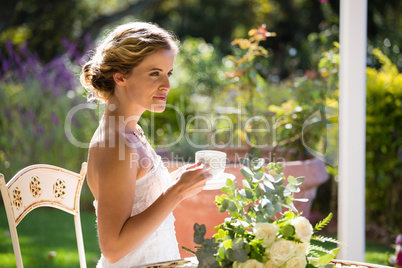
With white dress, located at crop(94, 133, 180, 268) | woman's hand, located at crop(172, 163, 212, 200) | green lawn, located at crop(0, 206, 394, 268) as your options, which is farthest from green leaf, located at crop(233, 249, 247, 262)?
green lawn, located at crop(0, 206, 394, 268)

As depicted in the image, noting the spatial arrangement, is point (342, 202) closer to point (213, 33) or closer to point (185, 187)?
point (185, 187)

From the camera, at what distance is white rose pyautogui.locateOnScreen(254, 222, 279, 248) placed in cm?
97

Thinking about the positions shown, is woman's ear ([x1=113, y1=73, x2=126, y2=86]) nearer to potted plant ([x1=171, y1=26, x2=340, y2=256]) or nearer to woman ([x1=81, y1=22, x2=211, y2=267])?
woman ([x1=81, y1=22, x2=211, y2=267])

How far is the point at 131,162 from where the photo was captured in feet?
4.33

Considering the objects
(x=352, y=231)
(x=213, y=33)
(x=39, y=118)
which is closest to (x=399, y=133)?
Result: (x=352, y=231)

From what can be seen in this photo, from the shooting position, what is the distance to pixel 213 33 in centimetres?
815

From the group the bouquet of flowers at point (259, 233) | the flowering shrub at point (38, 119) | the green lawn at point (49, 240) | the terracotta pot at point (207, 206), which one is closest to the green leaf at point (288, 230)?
the bouquet of flowers at point (259, 233)

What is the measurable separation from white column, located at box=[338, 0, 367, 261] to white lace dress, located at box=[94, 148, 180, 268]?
124 centimetres

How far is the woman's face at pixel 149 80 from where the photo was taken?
4.83 ft

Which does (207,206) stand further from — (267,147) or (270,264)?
(270,264)

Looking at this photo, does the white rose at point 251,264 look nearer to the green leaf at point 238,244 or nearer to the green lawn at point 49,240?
the green leaf at point 238,244

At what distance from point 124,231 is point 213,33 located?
7.12 meters

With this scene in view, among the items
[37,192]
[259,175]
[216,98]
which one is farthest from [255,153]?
[216,98]

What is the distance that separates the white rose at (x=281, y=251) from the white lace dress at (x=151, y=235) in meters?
0.57
